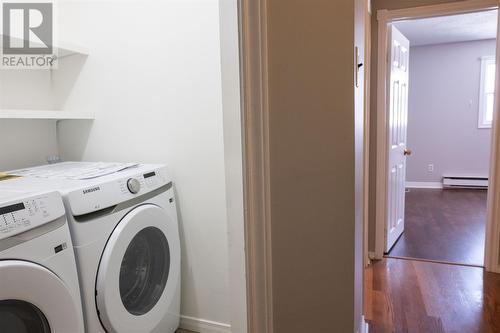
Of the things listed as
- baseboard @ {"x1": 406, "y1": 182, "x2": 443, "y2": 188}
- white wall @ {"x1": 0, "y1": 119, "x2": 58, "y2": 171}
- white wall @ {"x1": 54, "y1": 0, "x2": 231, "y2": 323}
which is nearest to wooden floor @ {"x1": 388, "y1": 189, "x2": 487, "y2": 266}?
baseboard @ {"x1": 406, "y1": 182, "x2": 443, "y2": 188}

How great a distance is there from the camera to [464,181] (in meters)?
5.46

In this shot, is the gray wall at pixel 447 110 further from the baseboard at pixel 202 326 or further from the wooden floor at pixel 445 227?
the baseboard at pixel 202 326

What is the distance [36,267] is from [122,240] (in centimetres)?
39

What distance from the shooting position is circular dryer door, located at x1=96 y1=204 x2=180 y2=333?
1317 millimetres

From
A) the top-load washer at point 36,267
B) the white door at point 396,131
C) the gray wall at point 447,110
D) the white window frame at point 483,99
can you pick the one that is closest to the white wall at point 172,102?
the top-load washer at point 36,267

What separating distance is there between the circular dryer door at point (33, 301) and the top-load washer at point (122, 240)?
0.49 feet

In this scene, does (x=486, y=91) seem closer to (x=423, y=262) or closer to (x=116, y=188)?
(x=423, y=262)

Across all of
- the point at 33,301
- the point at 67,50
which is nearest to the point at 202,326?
the point at 33,301

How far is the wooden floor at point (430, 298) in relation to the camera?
193cm

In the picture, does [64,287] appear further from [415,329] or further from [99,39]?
[415,329]

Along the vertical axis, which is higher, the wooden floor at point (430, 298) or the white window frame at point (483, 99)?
the white window frame at point (483, 99)

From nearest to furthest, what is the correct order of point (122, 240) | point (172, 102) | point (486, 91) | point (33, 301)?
point (33, 301) → point (122, 240) → point (172, 102) → point (486, 91)

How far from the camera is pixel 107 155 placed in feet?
6.55

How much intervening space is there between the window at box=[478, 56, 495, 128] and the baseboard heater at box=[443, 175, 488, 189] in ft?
2.70
